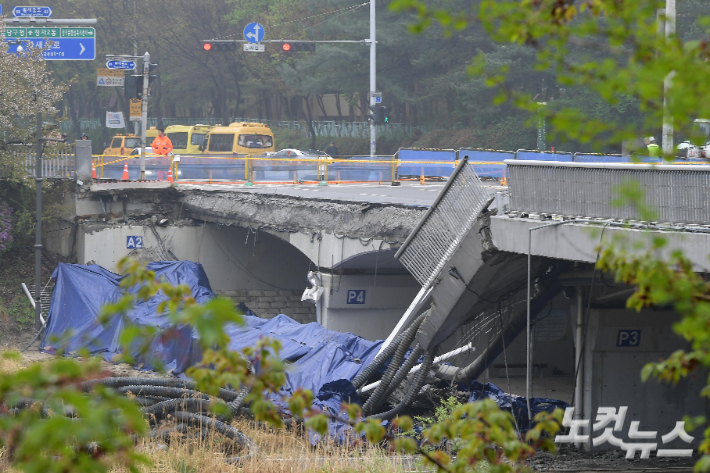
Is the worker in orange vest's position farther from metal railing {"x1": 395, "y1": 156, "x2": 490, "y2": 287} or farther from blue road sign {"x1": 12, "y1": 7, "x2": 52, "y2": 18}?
metal railing {"x1": 395, "y1": 156, "x2": 490, "y2": 287}

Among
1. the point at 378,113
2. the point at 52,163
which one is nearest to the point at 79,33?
the point at 52,163

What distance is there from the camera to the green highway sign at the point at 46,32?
22.4m

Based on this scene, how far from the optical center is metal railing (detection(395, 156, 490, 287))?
39.6 ft

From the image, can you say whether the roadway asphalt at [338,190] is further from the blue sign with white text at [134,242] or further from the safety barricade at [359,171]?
the blue sign with white text at [134,242]

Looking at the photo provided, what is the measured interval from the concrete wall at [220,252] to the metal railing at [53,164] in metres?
1.70

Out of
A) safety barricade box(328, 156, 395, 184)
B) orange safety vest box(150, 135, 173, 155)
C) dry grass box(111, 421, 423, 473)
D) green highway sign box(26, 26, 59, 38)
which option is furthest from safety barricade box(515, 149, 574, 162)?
dry grass box(111, 421, 423, 473)

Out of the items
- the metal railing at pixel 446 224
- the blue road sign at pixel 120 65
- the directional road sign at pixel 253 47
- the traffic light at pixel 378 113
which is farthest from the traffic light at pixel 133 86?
the traffic light at pixel 378 113

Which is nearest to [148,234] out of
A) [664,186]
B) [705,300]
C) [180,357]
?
[180,357]

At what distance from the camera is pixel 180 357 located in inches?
700

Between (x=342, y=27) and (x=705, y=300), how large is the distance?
162 feet

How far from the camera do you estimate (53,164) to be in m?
24.9

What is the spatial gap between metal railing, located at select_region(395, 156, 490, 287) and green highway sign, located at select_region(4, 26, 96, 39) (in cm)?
1387

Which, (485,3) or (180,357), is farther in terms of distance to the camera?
(180,357)

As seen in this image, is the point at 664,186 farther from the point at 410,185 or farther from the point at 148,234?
the point at 410,185
